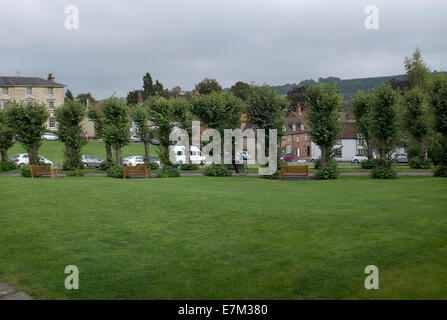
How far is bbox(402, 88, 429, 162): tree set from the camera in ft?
120

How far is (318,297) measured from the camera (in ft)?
19.6

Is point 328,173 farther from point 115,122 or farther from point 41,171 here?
point 41,171

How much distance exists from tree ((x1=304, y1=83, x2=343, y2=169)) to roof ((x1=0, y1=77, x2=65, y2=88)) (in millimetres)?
66021

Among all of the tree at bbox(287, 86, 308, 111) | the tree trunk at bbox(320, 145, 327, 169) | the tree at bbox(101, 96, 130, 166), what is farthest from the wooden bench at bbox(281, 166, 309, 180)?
the tree at bbox(287, 86, 308, 111)

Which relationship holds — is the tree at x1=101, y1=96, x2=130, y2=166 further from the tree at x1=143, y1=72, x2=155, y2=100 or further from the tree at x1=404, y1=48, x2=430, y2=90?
the tree at x1=143, y1=72, x2=155, y2=100

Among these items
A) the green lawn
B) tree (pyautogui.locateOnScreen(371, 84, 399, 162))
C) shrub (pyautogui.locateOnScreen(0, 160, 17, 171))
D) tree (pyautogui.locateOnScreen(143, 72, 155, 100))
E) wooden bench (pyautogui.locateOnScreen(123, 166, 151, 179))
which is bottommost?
the green lawn

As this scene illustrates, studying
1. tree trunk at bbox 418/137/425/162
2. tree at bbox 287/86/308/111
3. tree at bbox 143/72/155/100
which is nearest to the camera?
tree trunk at bbox 418/137/425/162

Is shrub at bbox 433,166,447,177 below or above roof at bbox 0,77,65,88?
below

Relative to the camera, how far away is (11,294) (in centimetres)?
652

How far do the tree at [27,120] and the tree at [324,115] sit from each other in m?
22.7

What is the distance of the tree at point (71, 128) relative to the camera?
3434 cm

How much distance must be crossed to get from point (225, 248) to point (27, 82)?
8196cm

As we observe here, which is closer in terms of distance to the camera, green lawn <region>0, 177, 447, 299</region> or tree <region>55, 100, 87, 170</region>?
green lawn <region>0, 177, 447, 299</region>

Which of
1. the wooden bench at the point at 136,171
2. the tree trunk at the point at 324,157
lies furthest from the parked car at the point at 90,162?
the tree trunk at the point at 324,157
